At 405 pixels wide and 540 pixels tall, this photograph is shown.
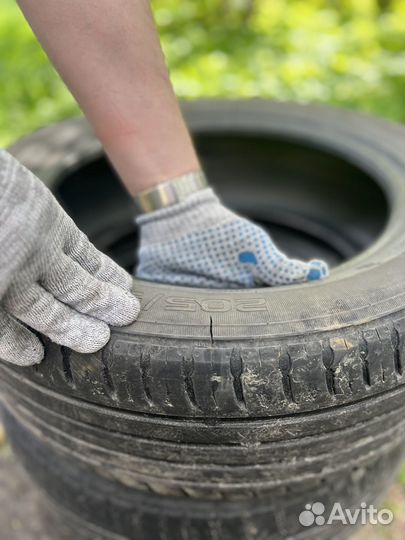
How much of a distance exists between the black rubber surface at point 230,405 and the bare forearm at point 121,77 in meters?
0.29

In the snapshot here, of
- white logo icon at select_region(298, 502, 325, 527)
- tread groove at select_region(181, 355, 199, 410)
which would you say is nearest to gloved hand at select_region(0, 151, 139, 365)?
tread groove at select_region(181, 355, 199, 410)

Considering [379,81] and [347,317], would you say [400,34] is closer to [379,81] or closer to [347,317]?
[379,81]

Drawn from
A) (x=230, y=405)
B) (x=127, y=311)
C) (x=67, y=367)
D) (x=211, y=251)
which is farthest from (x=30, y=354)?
(x=211, y=251)

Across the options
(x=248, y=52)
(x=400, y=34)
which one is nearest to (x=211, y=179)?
(x=248, y=52)

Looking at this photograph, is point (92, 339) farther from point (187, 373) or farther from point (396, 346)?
point (396, 346)

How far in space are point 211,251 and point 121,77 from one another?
1.26 feet

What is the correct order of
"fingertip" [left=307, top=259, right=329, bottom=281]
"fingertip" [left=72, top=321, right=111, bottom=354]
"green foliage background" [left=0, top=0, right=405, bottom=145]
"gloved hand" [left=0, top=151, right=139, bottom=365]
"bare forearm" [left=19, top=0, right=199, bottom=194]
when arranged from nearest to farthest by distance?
"gloved hand" [left=0, top=151, right=139, bottom=365], "fingertip" [left=72, top=321, right=111, bottom=354], "bare forearm" [left=19, top=0, right=199, bottom=194], "fingertip" [left=307, top=259, right=329, bottom=281], "green foliage background" [left=0, top=0, right=405, bottom=145]

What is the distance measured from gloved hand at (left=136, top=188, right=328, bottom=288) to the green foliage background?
191cm

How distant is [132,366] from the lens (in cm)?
96

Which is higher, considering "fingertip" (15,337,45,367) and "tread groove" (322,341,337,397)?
"fingertip" (15,337,45,367)

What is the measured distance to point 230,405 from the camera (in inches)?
37.7

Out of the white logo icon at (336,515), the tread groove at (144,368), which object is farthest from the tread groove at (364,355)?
the white logo icon at (336,515)

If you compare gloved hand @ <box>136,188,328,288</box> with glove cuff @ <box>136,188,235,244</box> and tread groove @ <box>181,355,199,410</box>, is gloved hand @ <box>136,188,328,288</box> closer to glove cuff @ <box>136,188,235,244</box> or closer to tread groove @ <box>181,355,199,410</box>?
glove cuff @ <box>136,188,235,244</box>

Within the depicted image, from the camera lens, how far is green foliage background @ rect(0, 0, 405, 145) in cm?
320
